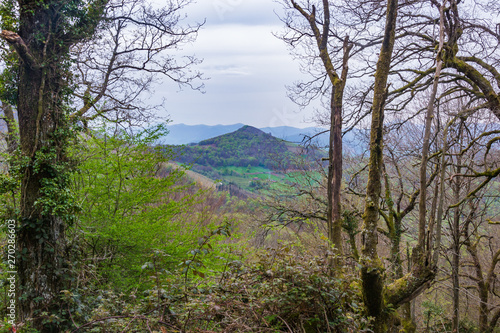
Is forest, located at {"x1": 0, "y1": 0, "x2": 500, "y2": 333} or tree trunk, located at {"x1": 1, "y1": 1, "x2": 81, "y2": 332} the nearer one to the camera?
forest, located at {"x1": 0, "y1": 0, "x2": 500, "y2": 333}

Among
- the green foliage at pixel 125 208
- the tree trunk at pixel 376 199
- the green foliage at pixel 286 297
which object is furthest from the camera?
the green foliage at pixel 125 208

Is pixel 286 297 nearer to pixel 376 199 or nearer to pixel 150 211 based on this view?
pixel 376 199

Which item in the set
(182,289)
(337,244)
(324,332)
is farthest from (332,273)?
(337,244)

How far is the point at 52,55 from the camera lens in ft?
15.4

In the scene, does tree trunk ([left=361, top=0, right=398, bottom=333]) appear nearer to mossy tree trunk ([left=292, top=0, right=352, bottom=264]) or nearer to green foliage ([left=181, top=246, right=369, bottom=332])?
green foliage ([left=181, top=246, right=369, bottom=332])

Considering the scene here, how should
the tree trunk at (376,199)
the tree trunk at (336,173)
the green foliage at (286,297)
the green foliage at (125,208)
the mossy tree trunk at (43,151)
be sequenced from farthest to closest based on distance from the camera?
the tree trunk at (336,173)
the green foliage at (125,208)
the mossy tree trunk at (43,151)
the tree trunk at (376,199)
the green foliage at (286,297)

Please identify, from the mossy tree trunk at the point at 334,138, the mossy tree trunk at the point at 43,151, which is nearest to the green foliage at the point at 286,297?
the mossy tree trunk at the point at 334,138

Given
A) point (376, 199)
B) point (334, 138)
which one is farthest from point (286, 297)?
point (334, 138)

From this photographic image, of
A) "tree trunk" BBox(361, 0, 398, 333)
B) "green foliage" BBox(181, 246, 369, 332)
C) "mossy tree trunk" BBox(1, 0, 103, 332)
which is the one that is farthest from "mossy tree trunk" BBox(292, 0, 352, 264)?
"mossy tree trunk" BBox(1, 0, 103, 332)

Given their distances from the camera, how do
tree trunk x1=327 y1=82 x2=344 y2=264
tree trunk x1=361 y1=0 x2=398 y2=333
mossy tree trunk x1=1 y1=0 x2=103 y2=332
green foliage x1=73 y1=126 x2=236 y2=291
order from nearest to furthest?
tree trunk x1=361 y1=0 x2=398 y2=333, mossy tree trunk x1=1 y1=0 x2=103 y2=332, green foliage x1=73 y1=126 x2=236 y2=291, tree trunk x1=327 y1=82 x2=344 y2=264

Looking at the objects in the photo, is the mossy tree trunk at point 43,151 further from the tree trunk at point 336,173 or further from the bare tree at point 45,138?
the tree trunk at point 336,173

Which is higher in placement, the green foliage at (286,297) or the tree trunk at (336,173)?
the tree trunk at (336,173)

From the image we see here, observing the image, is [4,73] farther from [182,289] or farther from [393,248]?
[393,248]

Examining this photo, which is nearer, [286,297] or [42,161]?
[286,297]
